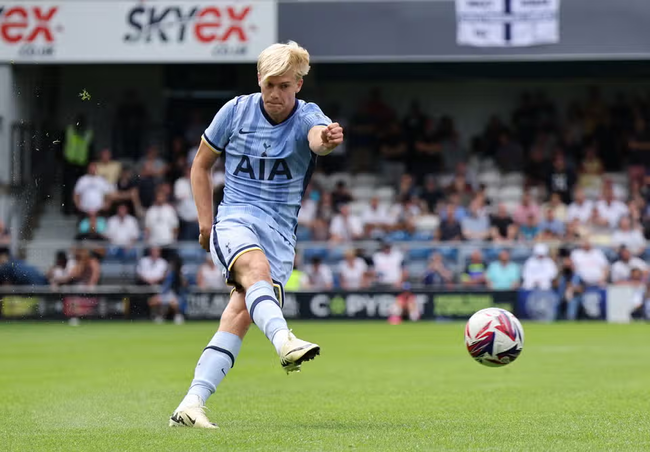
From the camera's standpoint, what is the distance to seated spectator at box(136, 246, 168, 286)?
77.5 feet

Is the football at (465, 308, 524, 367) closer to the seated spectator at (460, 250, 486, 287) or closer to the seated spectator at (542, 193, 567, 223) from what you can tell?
the seated spectator at (460, 250, 486, 287)

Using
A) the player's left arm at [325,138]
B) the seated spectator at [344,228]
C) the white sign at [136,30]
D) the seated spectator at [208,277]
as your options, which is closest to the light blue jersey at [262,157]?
the player's left arm at [325,138]

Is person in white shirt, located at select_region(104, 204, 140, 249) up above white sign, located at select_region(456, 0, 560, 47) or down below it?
below

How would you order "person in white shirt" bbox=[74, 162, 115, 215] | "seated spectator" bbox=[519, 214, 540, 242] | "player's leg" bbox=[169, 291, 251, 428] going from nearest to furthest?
1. "player's leg" bbox=[169, 291, 251, 428]
2. "seated spectator" bbox=[519, 214, 540, 242]
3. "person in white shirt" bbox=[74, 162, 115, 215]

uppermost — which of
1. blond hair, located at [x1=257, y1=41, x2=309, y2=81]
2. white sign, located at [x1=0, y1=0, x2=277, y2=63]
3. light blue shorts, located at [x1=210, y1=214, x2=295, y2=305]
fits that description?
white sign, located at [x1=0, y1=0, x2=277, y2=63]

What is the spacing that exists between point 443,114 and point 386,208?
4920mm

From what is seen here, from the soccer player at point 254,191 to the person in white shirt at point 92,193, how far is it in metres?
18.3

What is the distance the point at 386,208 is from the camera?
26.2 m

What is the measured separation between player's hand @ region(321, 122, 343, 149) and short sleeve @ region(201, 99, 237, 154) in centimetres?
83

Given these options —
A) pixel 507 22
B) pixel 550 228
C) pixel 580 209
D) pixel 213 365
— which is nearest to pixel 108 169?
pixel 507 22

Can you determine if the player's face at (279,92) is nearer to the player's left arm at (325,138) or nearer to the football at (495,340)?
the player's left arm at (325,138)

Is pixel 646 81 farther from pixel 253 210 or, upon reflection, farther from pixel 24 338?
pixel 253 210

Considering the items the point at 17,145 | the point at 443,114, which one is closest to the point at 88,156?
the point at 17,145

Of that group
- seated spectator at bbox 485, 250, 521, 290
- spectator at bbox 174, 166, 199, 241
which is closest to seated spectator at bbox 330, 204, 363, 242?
spectator at bbox 174, 166, 199, 241
